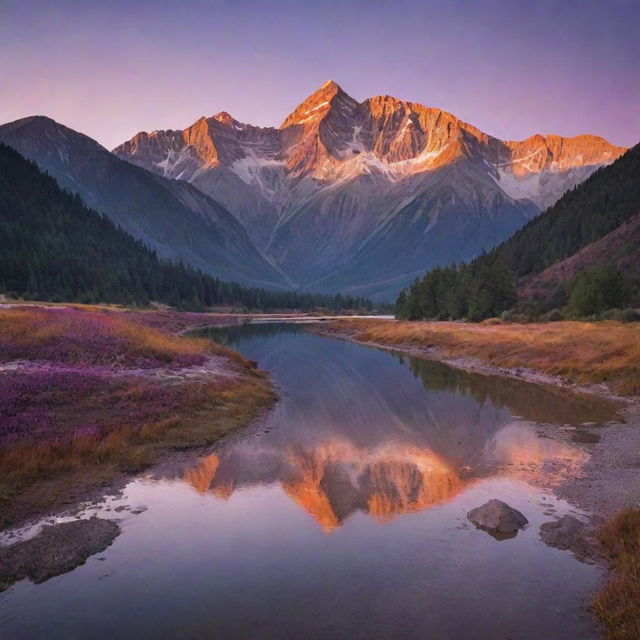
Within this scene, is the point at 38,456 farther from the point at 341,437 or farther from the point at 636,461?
the point at 636,461

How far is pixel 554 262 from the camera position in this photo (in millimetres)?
154750

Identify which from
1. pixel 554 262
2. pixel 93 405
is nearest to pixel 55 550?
pixel 93 405

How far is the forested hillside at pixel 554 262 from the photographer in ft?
275

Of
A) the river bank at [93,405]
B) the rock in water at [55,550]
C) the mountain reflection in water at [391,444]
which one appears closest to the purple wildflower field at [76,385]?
the river bank at [93,405]

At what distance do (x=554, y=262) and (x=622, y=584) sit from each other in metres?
158

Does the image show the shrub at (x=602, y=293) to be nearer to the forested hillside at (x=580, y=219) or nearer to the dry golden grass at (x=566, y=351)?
the dry golden grass at (x=566, y=351)

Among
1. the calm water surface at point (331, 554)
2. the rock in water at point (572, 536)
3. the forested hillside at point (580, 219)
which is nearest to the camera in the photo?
the calm water surface at point (331, 554)

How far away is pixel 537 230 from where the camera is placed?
185250 mm

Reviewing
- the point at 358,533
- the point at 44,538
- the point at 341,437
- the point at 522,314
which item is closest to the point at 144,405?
the point at 341,437

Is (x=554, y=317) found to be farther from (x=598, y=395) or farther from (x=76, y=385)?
(x=76, y=385)

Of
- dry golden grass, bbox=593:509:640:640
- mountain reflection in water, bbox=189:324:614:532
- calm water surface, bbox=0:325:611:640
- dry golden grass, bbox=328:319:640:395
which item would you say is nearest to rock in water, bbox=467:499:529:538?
calm water surface, bbox=0:325:611:640

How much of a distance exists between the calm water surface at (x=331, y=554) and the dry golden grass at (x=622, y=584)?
1.75 feet

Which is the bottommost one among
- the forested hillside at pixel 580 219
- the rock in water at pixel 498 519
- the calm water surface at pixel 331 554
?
the calm water surface at pixel 331 554

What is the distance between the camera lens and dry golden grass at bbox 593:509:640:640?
10453 mm
